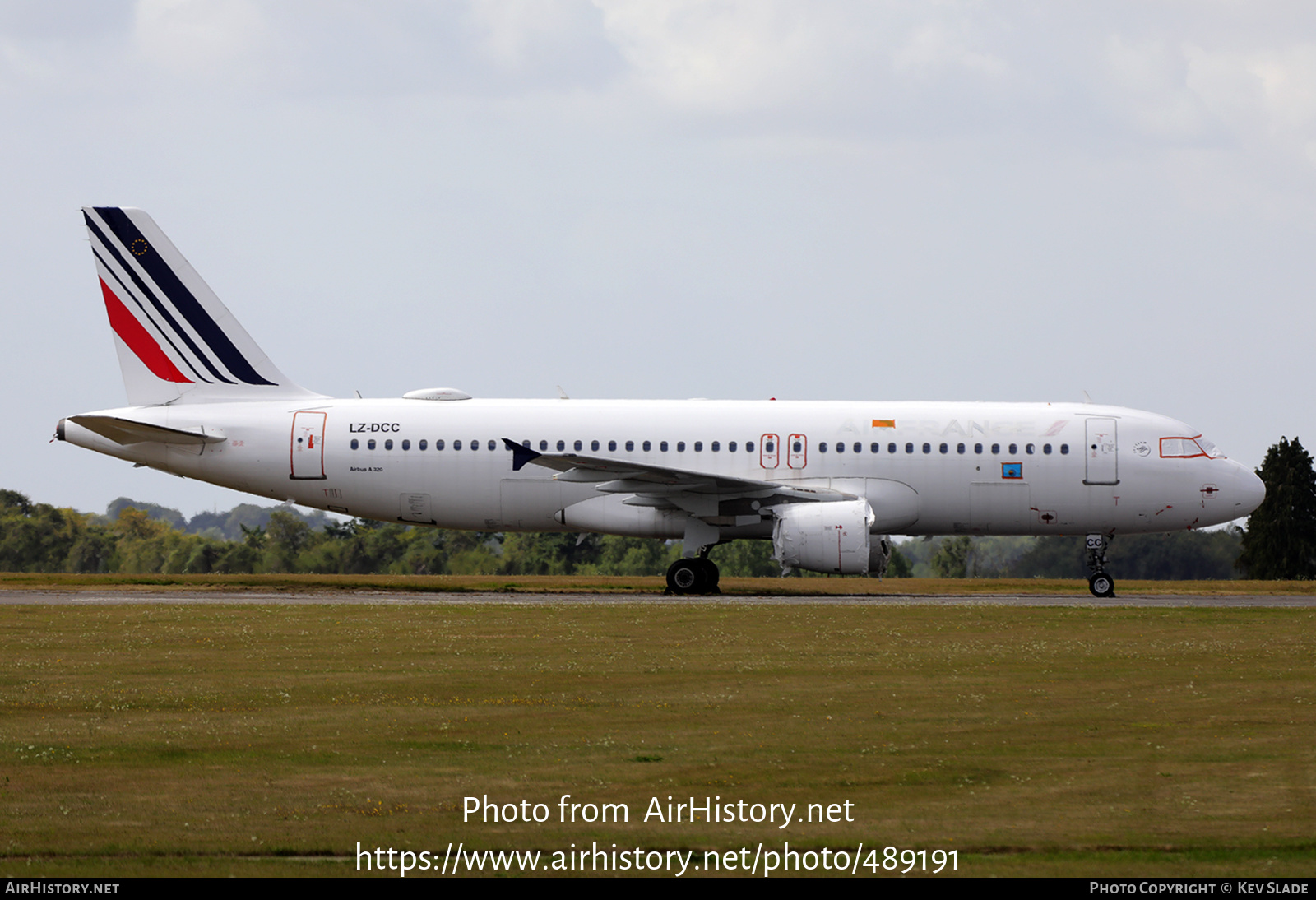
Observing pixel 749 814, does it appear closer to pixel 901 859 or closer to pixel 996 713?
pixel 901 859

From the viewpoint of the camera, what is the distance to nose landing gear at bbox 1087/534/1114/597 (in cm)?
2984

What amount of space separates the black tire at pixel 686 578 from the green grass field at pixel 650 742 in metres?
9.30

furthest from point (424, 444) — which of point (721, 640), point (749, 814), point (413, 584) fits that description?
point (749, 814)

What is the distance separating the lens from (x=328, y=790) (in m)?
9.35

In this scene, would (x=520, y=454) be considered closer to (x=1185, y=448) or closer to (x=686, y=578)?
(x=686, y=578)

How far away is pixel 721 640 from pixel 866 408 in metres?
12.5

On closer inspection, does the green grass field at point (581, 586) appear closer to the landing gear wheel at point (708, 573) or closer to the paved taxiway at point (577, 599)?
the landing gear wheel at point (708, 573)

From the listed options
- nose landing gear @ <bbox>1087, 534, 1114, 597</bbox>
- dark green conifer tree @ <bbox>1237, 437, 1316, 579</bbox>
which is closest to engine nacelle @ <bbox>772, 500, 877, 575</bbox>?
nose landing gear @ <bbox>1087, 534, 1114, 597</bbox>

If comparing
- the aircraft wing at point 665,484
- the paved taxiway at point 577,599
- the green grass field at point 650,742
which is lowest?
the green grass field at point 650,742

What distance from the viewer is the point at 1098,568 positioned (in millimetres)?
30281

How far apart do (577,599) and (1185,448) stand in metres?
13.4

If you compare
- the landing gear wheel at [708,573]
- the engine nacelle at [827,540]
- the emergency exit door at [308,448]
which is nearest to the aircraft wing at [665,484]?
the engine nacelle at [827,540]

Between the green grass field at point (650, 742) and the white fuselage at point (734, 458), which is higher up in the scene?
the white fuselage at point (734, 458)

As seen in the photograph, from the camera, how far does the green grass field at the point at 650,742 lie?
811cm
